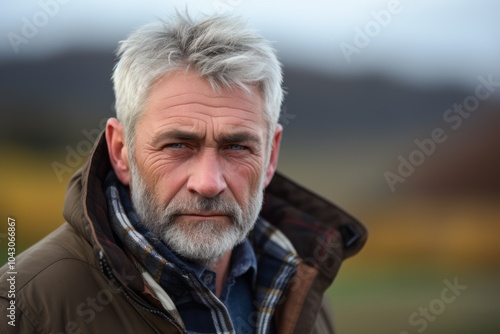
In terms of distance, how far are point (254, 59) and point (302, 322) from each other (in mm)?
994

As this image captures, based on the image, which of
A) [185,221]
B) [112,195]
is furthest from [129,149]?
[185,221]

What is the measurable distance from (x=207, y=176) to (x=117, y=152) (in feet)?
1.37

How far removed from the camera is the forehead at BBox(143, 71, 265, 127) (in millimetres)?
2188

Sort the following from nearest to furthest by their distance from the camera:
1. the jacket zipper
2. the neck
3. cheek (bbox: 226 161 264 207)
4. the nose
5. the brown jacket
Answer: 1. the brown jacket
2. the jacket zipper
3. the nose
4. cheek (bbox: 226 161 264 207)
5. the neck

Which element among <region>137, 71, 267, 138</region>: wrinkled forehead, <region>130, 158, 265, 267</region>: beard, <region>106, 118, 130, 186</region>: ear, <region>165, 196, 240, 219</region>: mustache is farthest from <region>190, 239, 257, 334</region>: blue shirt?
<region>137, 71, 267, 138</region>: wrinkled forehead

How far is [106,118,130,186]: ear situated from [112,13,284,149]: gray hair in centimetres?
6

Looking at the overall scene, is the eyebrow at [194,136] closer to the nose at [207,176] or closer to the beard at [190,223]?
the nose at [207,176]

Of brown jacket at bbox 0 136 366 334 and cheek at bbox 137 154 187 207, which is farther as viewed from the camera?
cheek at bbox 137 154 187 207

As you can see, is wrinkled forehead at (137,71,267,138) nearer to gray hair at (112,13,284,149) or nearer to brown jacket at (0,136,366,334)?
gray hair at (112,13,284,149)

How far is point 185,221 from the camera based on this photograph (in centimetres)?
221

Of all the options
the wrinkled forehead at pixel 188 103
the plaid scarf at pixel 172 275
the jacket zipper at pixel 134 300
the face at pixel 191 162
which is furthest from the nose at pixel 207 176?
the jacket zipper at pixel 134 300

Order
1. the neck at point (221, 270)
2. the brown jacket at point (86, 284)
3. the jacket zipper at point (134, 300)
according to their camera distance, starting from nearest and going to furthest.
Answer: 1. the brown jacket at point (86, 284)
2. the jacket zipper at point (134, 300)
3. the neck at point (221, 270)

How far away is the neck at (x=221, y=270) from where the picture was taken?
2432mm

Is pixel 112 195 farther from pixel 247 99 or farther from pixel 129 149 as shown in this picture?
pixel 247 99
